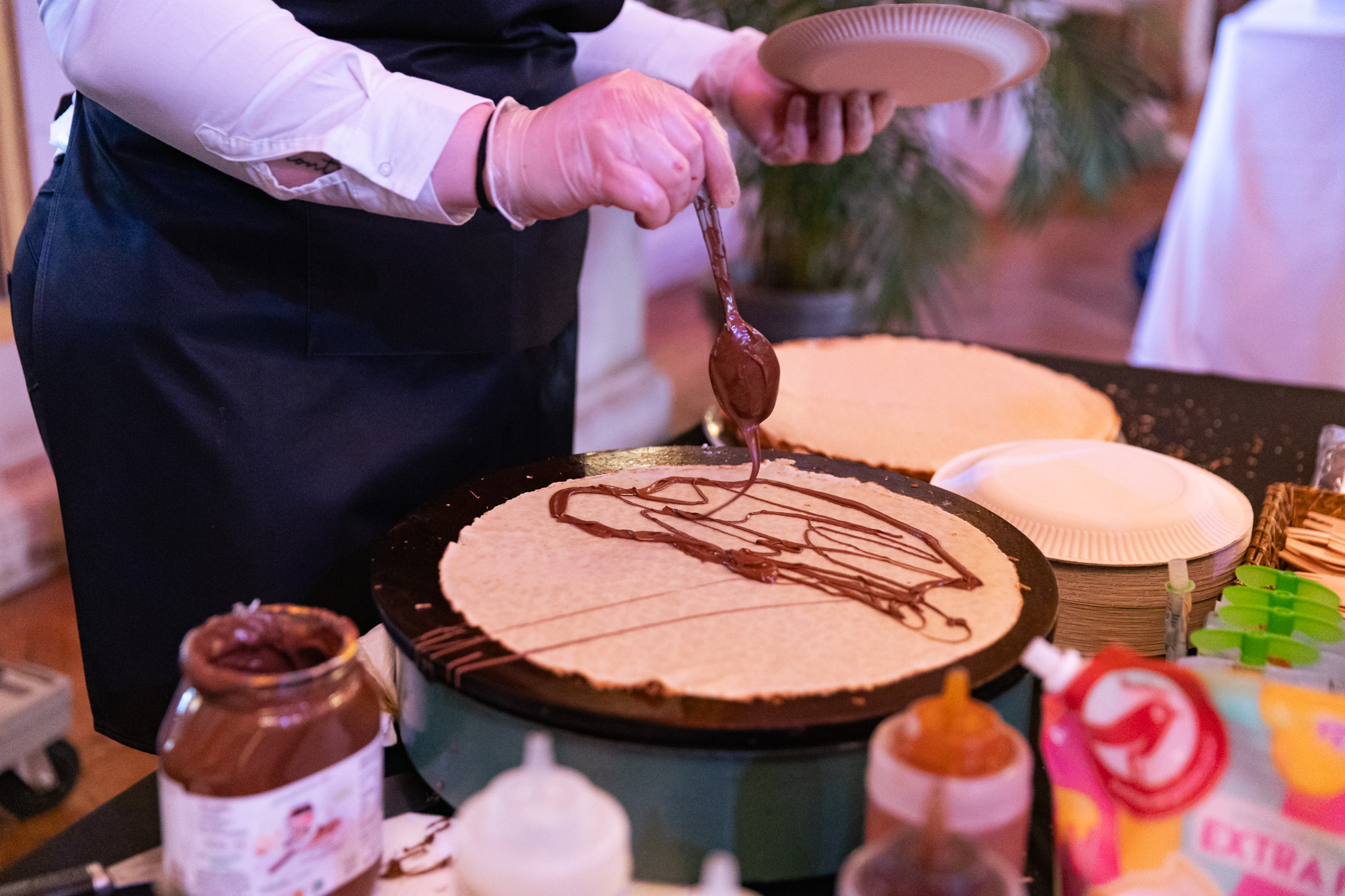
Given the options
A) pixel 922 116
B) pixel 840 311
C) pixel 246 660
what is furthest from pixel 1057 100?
pixel 246 660

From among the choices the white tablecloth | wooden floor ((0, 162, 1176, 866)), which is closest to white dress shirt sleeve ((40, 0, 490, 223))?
wooden floor ((0, 162, 1176, 866))

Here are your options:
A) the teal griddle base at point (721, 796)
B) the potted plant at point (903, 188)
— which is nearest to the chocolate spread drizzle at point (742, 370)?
the teal griddle base at point (721, 796)

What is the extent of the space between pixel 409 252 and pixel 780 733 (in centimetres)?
77

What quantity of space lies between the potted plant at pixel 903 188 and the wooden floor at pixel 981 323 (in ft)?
0.93

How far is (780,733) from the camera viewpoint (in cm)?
70

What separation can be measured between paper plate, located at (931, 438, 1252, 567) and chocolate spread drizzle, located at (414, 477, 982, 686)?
12 centimetres

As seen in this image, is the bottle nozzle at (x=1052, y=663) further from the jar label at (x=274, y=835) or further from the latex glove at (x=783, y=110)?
the latex glove at (x=783, y=110)

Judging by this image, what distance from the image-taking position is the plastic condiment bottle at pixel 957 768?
56 cm

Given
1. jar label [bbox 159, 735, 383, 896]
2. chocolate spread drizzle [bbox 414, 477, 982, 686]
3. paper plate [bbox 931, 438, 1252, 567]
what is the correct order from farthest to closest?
paper plate [bbox 931, 438, 1252, 567] < chocolate spread drizzle [bbox 414, 477, 982, 686] < jar label [bbox 159, 735, 383, 896]

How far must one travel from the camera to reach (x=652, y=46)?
5.41ft

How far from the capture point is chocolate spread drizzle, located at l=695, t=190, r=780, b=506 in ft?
3.59

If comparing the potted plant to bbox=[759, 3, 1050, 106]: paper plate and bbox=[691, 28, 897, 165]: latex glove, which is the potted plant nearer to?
bbox=[691, 28, 897, 165]: latex glove

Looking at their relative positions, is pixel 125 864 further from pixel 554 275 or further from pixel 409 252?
pixel 554 275

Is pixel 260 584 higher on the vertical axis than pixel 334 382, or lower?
lower
